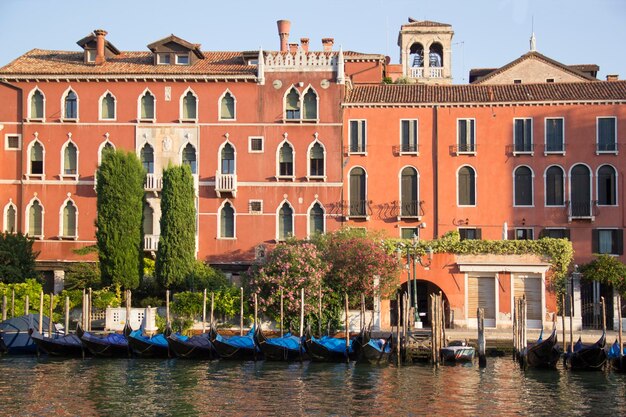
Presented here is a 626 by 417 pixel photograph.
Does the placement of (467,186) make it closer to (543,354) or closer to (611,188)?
(611,188)

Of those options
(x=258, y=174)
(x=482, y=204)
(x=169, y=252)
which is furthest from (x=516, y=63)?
(x=169, y=252)

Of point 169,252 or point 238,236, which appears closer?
point 169,252

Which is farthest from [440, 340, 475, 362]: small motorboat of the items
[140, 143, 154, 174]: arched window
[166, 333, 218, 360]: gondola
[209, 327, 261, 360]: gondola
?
[140, 143, 154, 174]: arched window

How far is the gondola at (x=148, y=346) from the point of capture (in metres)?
33.1

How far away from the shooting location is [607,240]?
128 ft

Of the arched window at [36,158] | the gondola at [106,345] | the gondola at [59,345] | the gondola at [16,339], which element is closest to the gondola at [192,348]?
the gondola at [106,345]

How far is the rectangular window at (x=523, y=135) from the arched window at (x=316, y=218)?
26.1 ft

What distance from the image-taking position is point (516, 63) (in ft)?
159

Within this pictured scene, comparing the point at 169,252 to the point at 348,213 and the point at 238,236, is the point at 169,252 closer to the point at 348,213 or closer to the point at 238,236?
the point at 238,236

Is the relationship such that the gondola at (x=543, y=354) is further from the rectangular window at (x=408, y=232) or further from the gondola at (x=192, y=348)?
the rectangular window at (x=408, y=232)

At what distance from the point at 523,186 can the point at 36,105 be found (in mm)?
19646

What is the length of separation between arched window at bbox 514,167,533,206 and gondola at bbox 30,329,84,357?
683 inches

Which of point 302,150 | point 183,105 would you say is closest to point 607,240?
point 302,150

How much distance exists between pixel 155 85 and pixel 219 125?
3.02 m
